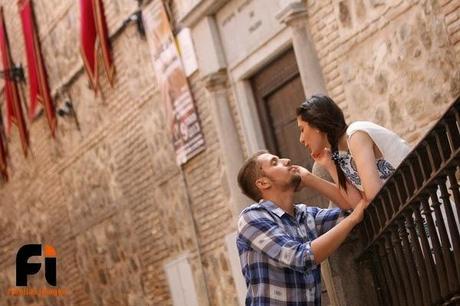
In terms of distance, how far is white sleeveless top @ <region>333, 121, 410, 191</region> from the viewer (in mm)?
3693

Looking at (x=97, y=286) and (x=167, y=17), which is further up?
(x=167, y=17)

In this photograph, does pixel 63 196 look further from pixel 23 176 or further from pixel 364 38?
pixel 364 38

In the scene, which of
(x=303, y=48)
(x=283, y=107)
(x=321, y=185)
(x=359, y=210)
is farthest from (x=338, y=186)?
(x=283, y=107)

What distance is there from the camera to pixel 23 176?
1619cm

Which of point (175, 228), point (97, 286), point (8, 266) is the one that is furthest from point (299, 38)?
point (8, 266)

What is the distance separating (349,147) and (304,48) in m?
4.48

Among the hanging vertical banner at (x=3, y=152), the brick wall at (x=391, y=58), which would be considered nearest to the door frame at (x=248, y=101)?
the brick wall at (x=391, y=58)

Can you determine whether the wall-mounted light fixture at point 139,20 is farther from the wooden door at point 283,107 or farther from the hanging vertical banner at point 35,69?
the hanging vertical banner at point 35,69

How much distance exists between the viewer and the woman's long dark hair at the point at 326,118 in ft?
12.7

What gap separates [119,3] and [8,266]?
8.30 metres

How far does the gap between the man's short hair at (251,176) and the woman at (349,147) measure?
28cm

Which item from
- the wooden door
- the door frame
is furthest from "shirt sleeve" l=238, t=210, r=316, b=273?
the door frame

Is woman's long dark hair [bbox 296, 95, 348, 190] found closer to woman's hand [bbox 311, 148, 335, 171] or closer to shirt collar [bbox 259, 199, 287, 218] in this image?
woman's hand [bbox 311, 148, 335, 171]

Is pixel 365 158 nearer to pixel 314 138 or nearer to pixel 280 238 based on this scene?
pixel 314 138
